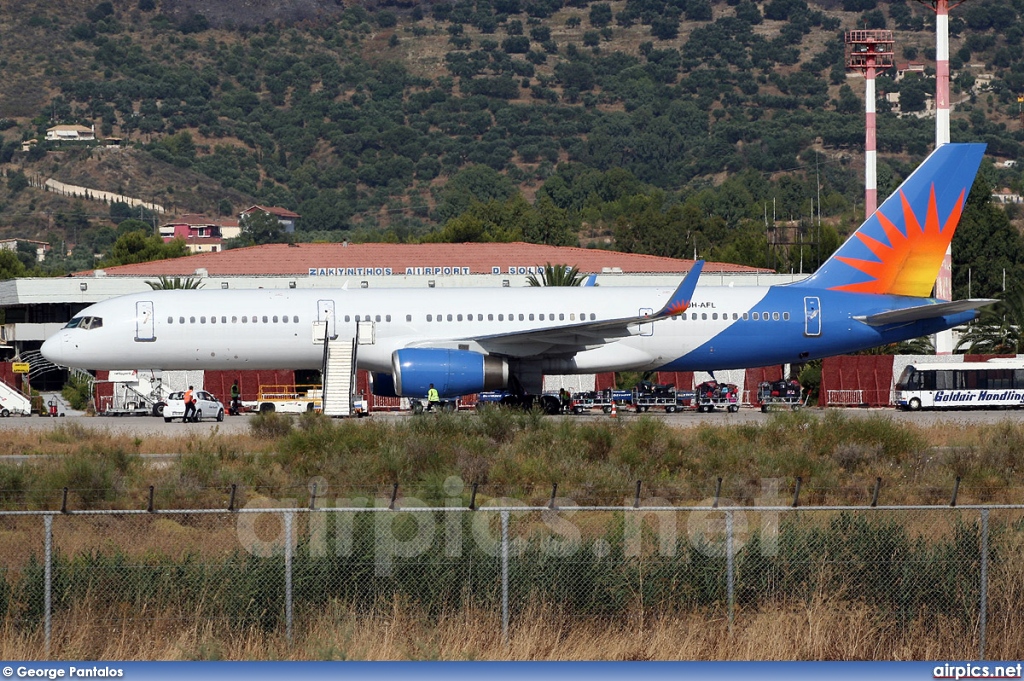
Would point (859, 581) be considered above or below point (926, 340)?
below

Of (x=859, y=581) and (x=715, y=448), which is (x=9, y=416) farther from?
(x=859, y=581)

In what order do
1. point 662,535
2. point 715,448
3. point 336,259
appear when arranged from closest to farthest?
point 662,535
point 715,448
point 336,259

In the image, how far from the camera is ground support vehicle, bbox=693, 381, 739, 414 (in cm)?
5081

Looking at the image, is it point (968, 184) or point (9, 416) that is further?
point (9, 416)

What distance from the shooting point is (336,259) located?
306 ft

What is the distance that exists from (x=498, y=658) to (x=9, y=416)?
41.8 meters

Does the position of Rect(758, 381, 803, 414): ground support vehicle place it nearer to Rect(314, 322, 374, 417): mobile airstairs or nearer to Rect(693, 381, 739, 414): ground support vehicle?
Rect(693, 381, 739, 414): ground support vehicle

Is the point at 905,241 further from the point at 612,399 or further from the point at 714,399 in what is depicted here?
the point at 612,399

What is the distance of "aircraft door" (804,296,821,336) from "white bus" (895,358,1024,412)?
12774mm

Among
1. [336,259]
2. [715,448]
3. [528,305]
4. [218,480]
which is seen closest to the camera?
[218,480]

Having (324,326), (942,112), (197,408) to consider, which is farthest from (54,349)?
(942,112)

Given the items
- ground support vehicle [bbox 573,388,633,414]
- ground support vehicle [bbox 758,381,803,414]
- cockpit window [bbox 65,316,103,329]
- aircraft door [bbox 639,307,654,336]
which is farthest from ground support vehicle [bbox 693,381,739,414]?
cockpit window [bbox 65,316,103,329]

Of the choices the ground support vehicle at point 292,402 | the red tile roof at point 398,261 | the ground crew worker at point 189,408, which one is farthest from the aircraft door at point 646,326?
the red tile roof at point 398,261

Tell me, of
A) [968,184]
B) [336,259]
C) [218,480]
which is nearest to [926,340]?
[968,184]
